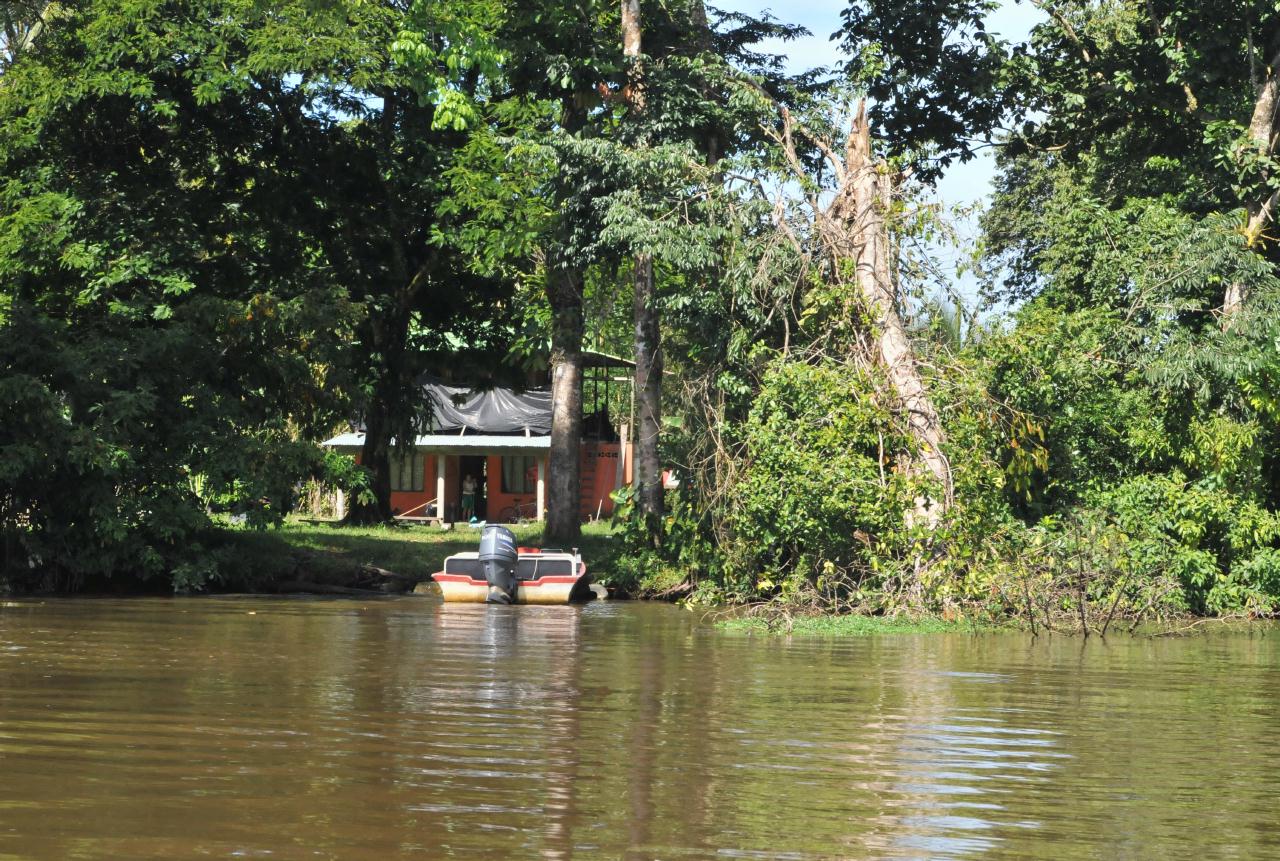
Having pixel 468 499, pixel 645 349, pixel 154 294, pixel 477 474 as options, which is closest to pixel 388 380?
pixel 154 294

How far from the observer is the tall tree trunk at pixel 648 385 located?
84.3 feet

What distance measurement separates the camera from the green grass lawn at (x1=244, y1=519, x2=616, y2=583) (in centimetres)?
2595

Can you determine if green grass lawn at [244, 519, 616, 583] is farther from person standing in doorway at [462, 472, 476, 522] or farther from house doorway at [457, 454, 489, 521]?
house doorway at [457, 454, 489, 521]

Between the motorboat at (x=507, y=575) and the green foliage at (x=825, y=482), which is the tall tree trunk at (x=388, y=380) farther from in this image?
the green foliage at (x=825, y=482)

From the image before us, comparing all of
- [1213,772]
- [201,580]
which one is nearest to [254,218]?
[201,580]

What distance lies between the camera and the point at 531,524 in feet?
127

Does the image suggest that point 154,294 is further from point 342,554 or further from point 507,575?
point 507,575

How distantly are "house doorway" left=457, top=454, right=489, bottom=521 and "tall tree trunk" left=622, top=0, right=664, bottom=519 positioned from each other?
64.4 feet

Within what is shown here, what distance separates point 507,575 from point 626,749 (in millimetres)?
13964

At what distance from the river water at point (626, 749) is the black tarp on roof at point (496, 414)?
2519 centimetres

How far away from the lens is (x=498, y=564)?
76.3 feet

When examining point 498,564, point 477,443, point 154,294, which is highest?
point 154,294

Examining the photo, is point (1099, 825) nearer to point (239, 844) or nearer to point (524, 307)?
point (239, 844)

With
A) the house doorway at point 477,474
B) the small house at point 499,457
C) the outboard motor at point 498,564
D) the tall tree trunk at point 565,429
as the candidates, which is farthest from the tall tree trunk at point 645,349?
the house doorway at point 477,474
